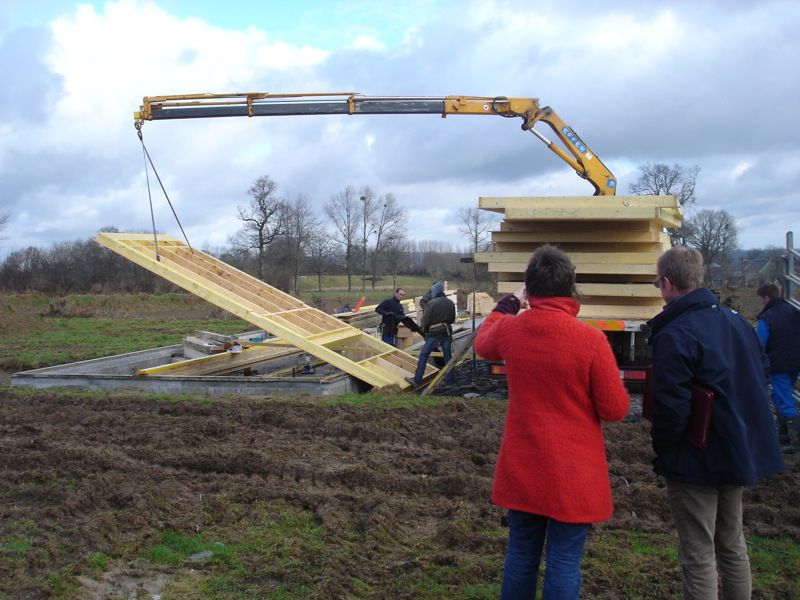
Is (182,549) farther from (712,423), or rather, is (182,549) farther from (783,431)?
(783,431)

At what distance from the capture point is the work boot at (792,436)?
23.8 feet

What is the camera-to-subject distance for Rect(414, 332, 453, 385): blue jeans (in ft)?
36.0

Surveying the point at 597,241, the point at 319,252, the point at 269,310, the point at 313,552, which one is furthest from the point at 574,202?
the point at 319,252

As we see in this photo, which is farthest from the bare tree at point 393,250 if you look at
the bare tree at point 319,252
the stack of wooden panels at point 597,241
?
the stack of wooden panels at point 597,241

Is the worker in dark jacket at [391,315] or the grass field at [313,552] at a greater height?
the worker in dark jacket at [391,315]

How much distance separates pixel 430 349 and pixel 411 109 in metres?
4.54

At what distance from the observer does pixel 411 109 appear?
12719mm

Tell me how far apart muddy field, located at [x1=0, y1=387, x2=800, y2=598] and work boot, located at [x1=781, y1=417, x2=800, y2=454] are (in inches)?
16.6

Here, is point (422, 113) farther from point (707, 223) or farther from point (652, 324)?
point (707, 223)

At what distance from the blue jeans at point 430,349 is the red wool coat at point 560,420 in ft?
25.6

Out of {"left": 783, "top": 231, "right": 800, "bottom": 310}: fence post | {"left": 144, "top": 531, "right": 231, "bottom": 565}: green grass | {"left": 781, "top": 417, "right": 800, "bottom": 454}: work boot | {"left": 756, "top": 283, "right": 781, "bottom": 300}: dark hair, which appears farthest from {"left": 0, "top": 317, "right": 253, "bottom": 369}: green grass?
{"left": 783, "top": 231, "right": 800, "bottom": 310}: fence post

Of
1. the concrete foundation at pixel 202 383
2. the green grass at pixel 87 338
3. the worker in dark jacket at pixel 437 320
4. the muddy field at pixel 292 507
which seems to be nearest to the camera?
the muddy field at pixel 292 507

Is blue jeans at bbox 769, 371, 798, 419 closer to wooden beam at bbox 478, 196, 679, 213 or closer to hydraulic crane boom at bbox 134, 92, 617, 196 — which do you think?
wooden beam at bbox 478, 196, 679, 213

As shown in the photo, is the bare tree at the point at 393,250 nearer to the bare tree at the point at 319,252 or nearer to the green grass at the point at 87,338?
the bare tree at the point at 319,252
